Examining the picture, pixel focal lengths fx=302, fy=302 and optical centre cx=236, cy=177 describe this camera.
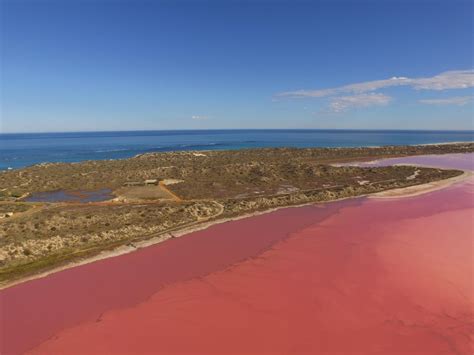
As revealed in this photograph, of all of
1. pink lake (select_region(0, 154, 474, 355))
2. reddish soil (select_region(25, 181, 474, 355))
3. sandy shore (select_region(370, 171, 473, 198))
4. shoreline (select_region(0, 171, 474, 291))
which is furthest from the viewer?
sandy shore (select_region(370, 171, 473, 198))

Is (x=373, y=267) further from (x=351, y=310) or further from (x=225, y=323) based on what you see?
(x=225, y=323)

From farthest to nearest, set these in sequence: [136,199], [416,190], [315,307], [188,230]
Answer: [416,190], [136,199], [188,230], [315,307]

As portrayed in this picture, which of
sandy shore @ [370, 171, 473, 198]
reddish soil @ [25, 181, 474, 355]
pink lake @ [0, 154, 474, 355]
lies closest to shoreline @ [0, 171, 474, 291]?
sandy shore @ [370, 171, 473, 198]

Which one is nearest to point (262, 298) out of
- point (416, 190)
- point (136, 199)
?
point (136, 199)

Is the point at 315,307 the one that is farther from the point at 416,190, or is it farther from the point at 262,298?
the point at 416,190

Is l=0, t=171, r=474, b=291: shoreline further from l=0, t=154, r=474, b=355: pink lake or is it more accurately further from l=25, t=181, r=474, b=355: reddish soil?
l=25, t=181, r=474, b=355: reddish soil

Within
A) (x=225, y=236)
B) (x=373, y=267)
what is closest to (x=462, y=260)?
(x=373, y=267)
